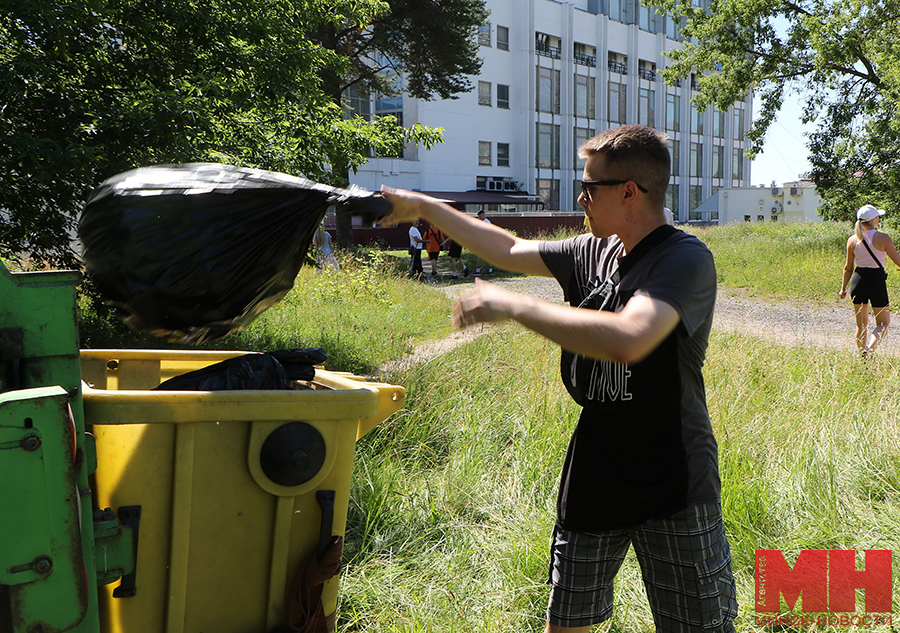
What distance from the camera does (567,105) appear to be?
48.7m

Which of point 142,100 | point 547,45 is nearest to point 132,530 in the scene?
point 142,100

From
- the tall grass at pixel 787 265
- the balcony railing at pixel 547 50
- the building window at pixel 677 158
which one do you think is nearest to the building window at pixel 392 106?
the balcony railing at pixel 547 50

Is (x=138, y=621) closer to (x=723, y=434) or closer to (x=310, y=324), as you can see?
(x=723, y=434)

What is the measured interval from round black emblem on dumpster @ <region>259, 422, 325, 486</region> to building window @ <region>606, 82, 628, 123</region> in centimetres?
5409

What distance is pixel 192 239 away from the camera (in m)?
2.11

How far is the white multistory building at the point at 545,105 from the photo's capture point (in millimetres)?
41625

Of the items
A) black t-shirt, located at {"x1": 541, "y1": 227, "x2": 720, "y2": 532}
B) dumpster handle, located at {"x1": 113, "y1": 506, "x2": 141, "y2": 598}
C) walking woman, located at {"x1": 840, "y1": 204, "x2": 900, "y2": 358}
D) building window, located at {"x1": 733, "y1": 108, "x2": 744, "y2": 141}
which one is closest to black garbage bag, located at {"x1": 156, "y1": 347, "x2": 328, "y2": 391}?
dumpster handle, located at {"x1": 113, "y1": 506, "x2": 141, "y2": 598}

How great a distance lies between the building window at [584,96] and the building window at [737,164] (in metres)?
19.7

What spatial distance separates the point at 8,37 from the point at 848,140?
22.1 meters

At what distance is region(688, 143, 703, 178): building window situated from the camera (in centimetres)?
6010

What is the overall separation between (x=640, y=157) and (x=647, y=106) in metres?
58.0

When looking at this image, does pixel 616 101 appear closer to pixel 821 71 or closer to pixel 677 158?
pixel 677 158

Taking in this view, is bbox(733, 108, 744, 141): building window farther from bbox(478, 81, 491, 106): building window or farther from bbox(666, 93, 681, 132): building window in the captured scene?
bbox(478, 81, 491, 106): building window

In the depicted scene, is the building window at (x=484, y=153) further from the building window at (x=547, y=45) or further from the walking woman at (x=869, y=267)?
the walking woman at (x=869, y=267)
